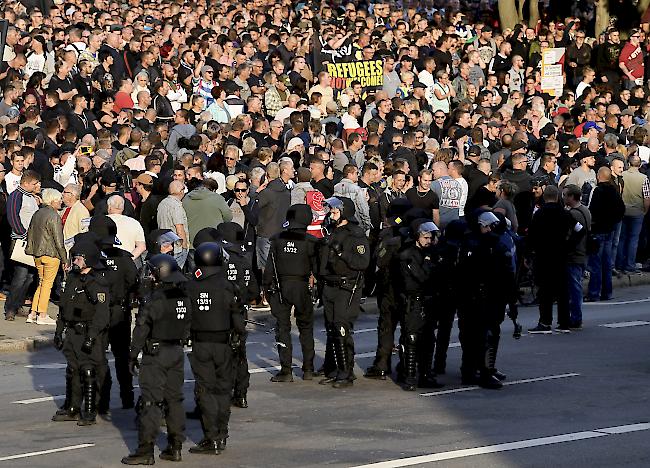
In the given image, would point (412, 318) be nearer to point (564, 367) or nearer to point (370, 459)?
point (564, 367)

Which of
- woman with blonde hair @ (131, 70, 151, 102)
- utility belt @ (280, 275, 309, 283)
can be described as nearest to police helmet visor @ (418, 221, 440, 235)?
utility belt @ (280, 275, 309, 283)

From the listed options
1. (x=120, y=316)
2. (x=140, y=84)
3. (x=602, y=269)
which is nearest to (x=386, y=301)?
(x=120, y=316)

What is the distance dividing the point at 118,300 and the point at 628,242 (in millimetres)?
11589

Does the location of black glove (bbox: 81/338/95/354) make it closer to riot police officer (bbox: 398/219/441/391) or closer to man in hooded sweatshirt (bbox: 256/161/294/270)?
riot police officer (bbox: 398/219/441/391)

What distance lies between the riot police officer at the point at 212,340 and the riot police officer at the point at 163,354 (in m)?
0.30

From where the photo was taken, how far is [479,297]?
17.2 meters

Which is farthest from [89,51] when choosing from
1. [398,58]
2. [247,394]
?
[247,394]

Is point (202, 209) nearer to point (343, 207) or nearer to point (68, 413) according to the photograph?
point (343, 207)

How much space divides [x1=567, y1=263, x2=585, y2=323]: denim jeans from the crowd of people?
25 millimetres

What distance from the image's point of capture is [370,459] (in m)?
13.5

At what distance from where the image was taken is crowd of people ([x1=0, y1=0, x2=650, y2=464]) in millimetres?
15391

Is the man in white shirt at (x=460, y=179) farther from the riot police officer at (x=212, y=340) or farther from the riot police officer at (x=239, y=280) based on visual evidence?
the riot police officer at (x=212, y=340)

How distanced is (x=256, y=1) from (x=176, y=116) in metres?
10.4

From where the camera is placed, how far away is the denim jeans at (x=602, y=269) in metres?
23.3
